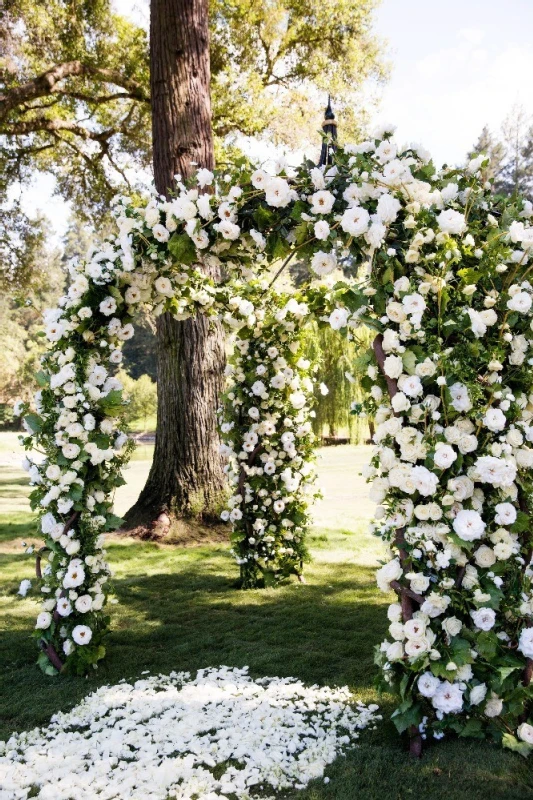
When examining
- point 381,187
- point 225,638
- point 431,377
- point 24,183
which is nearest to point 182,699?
point 225,638

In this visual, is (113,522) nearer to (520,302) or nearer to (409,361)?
(409,361)

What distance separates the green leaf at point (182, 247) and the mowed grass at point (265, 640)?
2.33m

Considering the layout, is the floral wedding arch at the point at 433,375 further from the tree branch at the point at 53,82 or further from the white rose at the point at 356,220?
the tree branch at the point at 53,82

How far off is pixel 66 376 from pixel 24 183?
882 cm

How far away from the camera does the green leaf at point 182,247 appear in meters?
3.32

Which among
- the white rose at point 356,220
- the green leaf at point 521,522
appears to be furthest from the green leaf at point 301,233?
the green leaf at point 521,522

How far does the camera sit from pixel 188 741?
290 cm

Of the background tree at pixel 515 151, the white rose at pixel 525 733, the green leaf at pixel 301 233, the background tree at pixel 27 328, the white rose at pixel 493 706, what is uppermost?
the background tree at pixel 515 151

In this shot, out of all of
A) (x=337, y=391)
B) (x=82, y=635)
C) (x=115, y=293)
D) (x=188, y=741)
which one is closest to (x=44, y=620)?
(x=82, y=635)

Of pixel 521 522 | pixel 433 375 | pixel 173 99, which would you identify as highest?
pixel 173 99

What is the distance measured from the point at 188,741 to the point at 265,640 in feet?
4.54

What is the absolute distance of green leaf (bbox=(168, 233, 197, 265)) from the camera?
3.32 meters

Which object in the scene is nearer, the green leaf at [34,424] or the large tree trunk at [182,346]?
the green leaf at [34,424]

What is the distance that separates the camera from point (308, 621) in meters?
4.61
